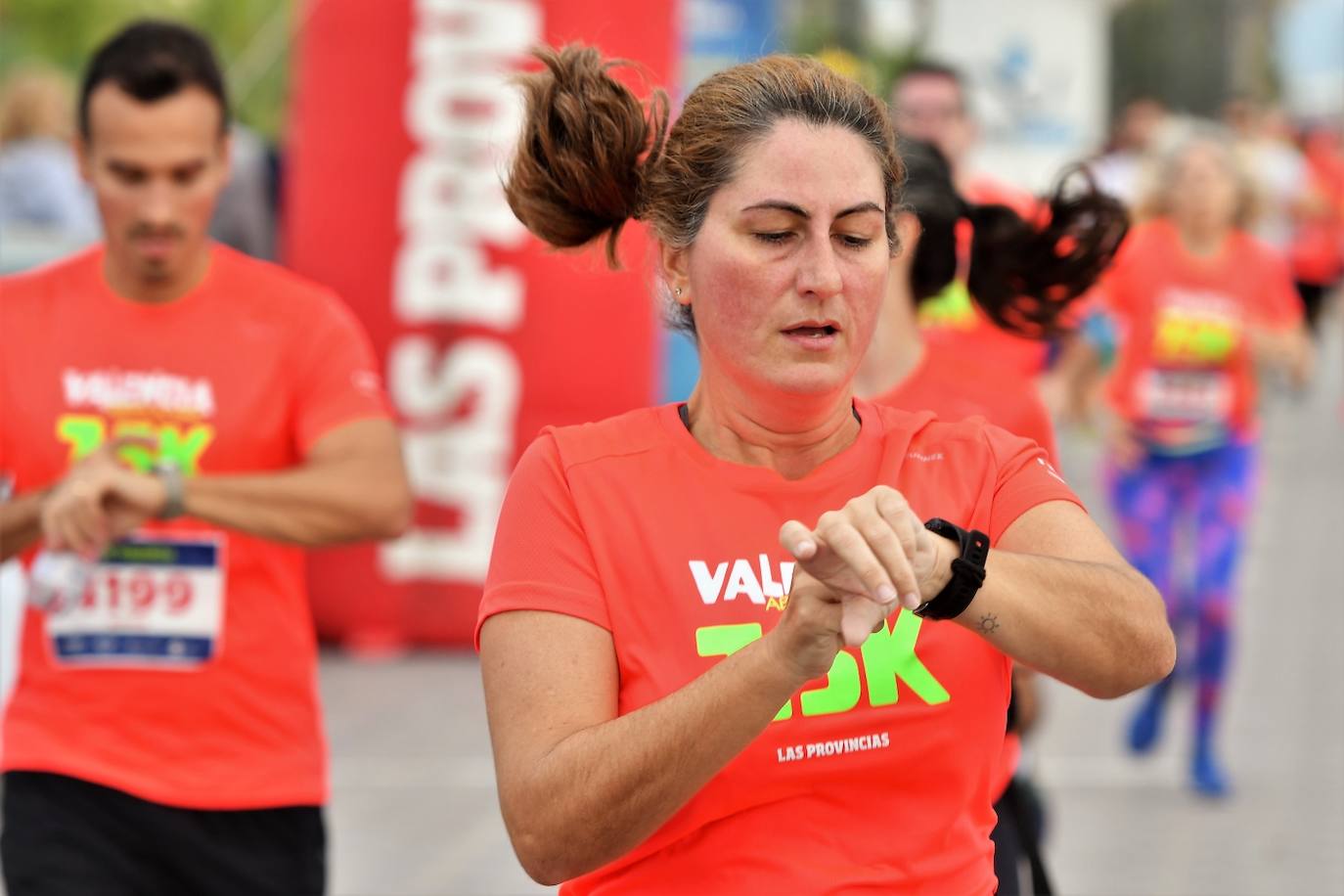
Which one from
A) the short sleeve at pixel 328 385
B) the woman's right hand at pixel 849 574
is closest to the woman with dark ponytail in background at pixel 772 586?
the woman's right hand at pixel 849 574

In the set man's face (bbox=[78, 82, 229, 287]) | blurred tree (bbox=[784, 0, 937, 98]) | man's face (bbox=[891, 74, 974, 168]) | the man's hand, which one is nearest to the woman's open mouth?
the man's hand

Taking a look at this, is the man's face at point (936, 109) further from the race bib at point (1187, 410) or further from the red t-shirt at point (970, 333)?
the race bib at point (1187, 410)

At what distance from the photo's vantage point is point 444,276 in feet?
30.0

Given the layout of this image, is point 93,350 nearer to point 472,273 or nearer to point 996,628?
point 996,628

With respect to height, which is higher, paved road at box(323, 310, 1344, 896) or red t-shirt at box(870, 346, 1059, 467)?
red t-shirt at box(870, 346, 1059, 467)

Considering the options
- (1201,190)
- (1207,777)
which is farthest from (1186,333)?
(1207,777)

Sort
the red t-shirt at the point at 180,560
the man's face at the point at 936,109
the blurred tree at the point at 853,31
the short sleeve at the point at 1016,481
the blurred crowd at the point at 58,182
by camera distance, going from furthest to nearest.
Answer: the blurred tree at the point at 853,31
the blurred crowd at the point at 58,182
the man's face at the point at 936,109
the red t-shirt at the point at 180,560
the short sleeve at the point at 1016,481

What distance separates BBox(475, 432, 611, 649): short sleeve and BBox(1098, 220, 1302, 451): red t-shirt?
5909mm

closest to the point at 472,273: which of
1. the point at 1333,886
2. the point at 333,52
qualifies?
the point at 333,52

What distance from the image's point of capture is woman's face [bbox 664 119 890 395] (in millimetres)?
2475

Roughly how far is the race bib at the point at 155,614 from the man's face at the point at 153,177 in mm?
533

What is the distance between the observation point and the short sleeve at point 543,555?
2.46 meters

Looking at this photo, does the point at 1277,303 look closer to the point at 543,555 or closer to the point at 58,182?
the point at 58,182

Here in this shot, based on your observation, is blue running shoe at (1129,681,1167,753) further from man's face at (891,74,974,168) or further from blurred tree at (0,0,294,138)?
blurred tree at (0,0,294,138)
